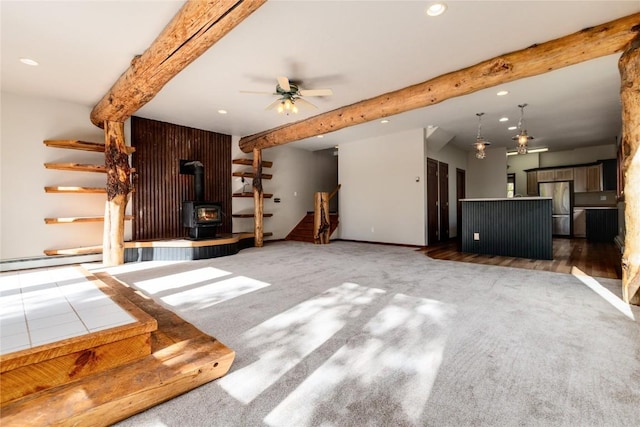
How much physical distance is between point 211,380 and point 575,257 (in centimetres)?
666

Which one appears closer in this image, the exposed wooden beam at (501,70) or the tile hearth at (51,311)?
the tile hearth at (51,311)

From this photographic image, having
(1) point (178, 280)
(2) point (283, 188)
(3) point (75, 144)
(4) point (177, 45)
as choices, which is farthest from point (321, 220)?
(4) point (177, 45)

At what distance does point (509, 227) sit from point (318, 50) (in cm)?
482

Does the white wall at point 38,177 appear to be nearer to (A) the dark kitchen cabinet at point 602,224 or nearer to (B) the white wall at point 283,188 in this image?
(B) the white wall at point 283,188

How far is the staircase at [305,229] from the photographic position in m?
8.40

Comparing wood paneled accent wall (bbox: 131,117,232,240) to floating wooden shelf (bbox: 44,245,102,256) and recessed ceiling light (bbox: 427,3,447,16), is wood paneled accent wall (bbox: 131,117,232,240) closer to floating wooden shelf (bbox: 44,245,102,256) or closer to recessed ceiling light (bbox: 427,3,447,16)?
floating wooden shelf (bbox: 44,245,102,256)

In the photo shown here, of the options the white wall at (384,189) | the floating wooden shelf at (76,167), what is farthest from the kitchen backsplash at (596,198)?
the floating wooden shelf at (76,167)

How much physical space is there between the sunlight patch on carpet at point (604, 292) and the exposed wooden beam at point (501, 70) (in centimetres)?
259

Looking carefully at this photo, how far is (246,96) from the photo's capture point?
4.78 meters

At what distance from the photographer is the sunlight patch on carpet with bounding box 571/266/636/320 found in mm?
2646

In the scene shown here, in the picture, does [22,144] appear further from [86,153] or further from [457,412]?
[457,412]

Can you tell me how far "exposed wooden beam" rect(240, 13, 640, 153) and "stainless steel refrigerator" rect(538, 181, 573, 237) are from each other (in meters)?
7.20

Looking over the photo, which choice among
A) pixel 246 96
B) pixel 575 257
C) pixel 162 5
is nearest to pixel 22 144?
pixel 246 96

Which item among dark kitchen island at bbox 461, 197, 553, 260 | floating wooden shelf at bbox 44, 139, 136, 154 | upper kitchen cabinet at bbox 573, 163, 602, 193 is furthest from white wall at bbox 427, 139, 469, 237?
floating wooden shelf at bbox 44, 139, 136, 154
